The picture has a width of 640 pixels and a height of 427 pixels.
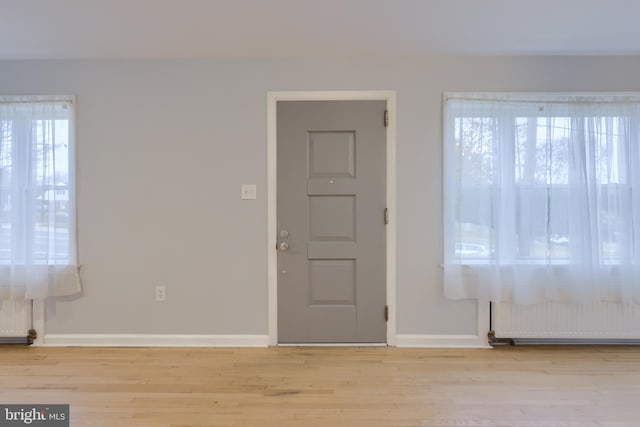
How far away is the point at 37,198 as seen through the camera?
296 cm

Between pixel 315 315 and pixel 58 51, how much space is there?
8.98ft

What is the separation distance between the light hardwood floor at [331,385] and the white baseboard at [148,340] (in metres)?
0.07

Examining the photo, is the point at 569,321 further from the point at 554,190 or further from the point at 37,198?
the point at 37,198

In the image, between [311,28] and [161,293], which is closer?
[311,28]

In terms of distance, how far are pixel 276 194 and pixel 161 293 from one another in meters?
1.19

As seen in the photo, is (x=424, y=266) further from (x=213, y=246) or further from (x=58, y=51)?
(x=58, y=51)

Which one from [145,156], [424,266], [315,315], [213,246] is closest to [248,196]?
[213,246]

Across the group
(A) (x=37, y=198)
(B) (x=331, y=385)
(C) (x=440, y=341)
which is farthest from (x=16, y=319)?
(C) (x=440, y=341)

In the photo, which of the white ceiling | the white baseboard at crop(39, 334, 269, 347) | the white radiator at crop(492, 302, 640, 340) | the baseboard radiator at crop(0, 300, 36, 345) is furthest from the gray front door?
the baseboard radiator at crop(0, 300, 36, 345)

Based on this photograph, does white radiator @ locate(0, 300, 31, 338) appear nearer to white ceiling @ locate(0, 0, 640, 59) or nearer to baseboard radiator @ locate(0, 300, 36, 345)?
baseboard radiator @ locate(0, 300, 36, 345)

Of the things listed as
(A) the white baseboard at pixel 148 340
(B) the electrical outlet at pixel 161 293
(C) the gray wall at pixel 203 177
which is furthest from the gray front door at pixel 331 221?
(B) the electrical outlet at pixel 161 293

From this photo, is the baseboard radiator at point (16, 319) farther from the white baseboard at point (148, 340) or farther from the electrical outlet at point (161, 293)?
the electrical outlet at point (161, 293)

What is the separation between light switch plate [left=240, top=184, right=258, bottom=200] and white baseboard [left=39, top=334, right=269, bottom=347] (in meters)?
1.08

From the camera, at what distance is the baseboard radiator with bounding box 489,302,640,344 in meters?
2.96
